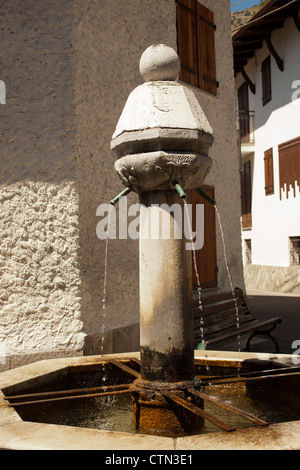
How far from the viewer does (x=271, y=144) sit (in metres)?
15.0

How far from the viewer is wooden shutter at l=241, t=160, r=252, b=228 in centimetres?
1725

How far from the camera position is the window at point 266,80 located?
15.1 meters

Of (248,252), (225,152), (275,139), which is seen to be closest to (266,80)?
(275,139)

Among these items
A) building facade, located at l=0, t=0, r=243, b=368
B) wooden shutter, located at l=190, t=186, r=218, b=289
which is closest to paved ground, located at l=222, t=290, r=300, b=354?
wooden shutter, located at l=190, t=186, r=218, b=289

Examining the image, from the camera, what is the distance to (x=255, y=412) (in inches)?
117

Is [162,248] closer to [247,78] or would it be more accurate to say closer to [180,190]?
[180,190]

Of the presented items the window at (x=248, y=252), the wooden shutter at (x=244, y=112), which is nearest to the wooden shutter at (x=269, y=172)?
the wooden shutter at (x=244, y=112)

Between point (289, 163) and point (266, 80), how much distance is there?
328 centimetres

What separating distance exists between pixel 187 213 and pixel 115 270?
9.44 feet

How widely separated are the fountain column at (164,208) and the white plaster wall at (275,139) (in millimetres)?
11273

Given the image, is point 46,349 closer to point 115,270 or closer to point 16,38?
point 115,270

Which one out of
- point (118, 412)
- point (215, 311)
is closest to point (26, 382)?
point (118, 412)

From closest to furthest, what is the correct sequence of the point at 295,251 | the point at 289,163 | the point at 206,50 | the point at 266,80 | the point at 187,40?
the point at 187,40 → the point at 206,50 → the point at 289,163 → the point at 295,251 → the point at 266,80

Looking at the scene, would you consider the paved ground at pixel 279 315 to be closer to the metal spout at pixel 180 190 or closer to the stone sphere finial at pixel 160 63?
the metal spout at pixel 180 190
